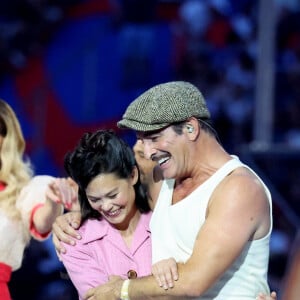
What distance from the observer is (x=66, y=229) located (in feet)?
10.0

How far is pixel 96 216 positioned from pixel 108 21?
3341 mm

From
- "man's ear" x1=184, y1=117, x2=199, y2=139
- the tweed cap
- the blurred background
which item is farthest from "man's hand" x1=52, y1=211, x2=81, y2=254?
the blurred background

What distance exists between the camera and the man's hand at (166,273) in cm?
268

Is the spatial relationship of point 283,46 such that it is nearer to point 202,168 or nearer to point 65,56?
point 65,56

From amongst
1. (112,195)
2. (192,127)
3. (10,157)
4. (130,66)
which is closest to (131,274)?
(112,195)

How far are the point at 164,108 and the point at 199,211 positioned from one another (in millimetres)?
330

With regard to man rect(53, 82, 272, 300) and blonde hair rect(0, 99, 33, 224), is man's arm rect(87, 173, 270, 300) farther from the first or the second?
blonde hair rect(0, 99, 33, 224)

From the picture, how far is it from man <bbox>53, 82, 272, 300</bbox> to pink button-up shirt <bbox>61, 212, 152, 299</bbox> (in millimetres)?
83

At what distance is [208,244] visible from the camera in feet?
8.67

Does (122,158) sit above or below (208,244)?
above

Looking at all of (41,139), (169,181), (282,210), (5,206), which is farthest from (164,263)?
(41,139)

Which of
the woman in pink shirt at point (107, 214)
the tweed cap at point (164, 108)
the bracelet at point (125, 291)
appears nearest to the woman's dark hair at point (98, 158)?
the woman in pink shirt at point (107, 214)

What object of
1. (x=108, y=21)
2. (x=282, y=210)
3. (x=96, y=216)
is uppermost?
(x=108, y=21)

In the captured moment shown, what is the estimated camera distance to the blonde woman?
3381 millimetres
